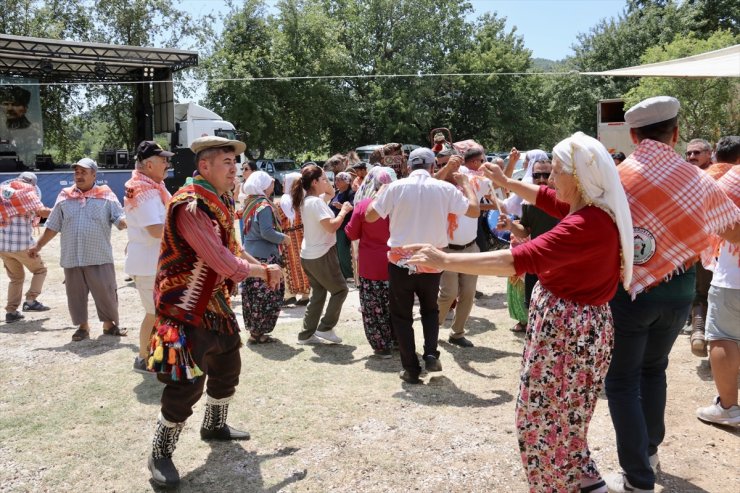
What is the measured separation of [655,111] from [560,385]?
1.44 meters

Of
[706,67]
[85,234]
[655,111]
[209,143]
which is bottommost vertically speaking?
[85,234]

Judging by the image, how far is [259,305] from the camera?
6.22 meters

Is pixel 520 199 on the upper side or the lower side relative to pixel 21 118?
lower

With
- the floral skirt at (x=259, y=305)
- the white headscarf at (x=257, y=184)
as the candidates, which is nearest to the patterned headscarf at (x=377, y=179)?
the white headscarf at (x=257, y=184)

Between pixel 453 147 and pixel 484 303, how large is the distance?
2.17 meters

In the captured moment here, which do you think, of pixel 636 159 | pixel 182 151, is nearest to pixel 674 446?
pixel 636 159

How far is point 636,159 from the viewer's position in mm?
3008

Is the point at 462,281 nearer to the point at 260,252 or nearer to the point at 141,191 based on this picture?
the point at 260,252

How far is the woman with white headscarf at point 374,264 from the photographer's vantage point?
5.42 m

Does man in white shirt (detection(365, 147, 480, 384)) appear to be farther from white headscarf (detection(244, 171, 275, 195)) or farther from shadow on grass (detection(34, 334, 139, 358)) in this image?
shadow on grass (detection(34, 334, 139, 358))

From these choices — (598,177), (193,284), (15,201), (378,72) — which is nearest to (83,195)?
(15,201)

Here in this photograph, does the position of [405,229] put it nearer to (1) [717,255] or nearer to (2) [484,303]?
(1) [717,255]

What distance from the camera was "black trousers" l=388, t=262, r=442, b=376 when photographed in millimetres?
4926

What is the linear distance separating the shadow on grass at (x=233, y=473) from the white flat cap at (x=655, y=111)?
2.70m
